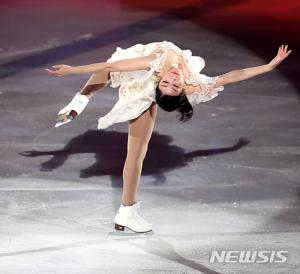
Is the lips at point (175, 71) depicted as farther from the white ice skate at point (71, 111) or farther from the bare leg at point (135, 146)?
the white ice skate at point (71, 111)

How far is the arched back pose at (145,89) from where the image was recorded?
492 centimetres

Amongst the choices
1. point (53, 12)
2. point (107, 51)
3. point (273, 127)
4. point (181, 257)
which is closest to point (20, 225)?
point (181, 257)

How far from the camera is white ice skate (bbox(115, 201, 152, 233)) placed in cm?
518

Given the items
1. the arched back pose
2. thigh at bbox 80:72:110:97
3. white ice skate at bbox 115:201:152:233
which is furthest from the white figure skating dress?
white ice skate at bbox 115:201:152:233

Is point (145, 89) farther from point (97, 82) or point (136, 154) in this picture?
point (97, 82)

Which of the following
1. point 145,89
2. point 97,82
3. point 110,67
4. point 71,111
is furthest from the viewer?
point 97,82

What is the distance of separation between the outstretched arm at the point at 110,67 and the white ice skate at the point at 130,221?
877 millimetres

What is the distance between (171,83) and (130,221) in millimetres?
901

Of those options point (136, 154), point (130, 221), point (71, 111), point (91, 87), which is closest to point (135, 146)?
point (136, 154)

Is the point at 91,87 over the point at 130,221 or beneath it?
over

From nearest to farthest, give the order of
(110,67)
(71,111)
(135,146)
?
(110,67), (135,146), (71,111)

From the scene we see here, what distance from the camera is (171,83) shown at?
4.90 metres

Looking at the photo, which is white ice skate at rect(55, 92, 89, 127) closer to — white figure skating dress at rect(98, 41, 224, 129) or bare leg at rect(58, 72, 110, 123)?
bare leg at rect(58, 72, 110, 123)

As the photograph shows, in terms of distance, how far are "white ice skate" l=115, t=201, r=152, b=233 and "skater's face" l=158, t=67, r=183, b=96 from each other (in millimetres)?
784
